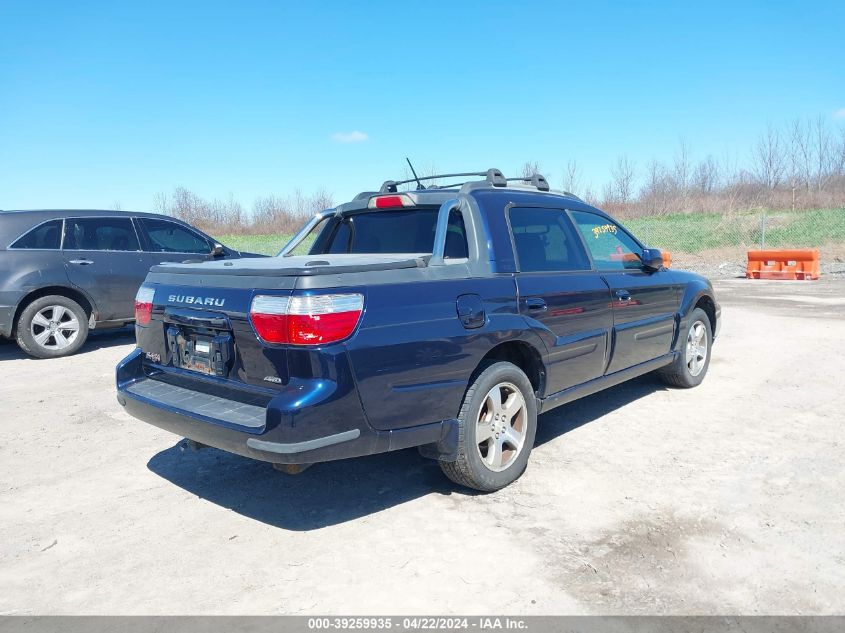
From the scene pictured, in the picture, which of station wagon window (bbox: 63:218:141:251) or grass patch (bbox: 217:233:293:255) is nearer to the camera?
station wagon window (bbox: 63:218:141:251)

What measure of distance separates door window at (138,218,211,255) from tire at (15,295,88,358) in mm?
1383

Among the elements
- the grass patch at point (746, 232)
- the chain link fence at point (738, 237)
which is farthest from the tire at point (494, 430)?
the grass patch at point (746, 232)

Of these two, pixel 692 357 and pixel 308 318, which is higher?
pixel 308 318

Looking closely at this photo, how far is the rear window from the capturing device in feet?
13.4

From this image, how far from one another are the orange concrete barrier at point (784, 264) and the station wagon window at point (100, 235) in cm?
1575

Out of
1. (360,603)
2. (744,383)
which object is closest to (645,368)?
(744,383)

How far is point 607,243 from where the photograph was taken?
5.28 meters

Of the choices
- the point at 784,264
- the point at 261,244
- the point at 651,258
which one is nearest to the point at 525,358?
the point at 651,258

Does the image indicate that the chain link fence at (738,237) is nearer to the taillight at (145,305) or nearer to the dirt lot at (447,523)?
the dirt lot at (447,523)

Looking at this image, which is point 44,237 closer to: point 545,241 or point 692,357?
point 545,241

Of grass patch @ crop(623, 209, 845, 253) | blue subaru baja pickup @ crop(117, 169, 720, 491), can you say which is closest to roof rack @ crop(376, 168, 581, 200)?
blue subaru baja pickup @ crop(117, 169, 720, 491)

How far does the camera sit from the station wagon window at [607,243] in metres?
4.98

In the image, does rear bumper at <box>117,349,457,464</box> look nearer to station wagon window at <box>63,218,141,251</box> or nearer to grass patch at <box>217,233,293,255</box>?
station wagon window at <box>63,218,141,251</box>

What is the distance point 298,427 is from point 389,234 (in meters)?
2.01
